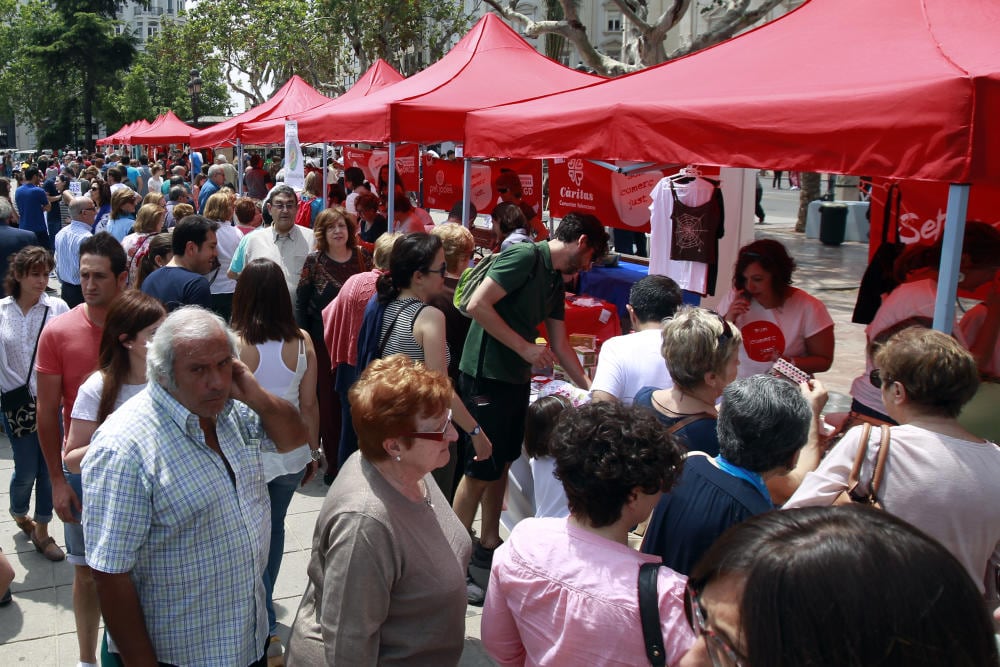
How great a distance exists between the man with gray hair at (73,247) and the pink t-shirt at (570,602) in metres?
6.77

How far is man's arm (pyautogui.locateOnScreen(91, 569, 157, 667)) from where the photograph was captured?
6.61 feet

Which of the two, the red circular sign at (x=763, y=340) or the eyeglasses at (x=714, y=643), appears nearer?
the eyeglasses at (x=714, y=643)

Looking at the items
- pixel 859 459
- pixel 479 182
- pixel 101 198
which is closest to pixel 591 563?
pixel 859 459

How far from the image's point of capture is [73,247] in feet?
24.9

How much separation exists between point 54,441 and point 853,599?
321 cm

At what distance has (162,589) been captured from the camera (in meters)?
2.11

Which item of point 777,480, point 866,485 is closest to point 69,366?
point 777,480

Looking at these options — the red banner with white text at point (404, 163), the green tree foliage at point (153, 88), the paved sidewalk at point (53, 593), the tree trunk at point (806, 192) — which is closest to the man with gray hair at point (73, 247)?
the paved sidewalk at point (53, 593)

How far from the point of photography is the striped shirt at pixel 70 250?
749cm

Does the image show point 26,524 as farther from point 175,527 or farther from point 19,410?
point 175,527

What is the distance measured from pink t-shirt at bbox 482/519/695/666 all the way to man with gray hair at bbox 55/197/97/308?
6.77 metres

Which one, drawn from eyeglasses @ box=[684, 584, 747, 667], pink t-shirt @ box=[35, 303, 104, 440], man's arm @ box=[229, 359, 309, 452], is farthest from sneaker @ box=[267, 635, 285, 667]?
eyeglasses @ box=[684, 584, 747, 667]

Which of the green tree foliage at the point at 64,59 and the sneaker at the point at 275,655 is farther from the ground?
the green tree foliage at the point at 64,59

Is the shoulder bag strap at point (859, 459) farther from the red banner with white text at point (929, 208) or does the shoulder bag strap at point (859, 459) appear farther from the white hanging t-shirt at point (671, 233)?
the red banner with white text at point (929, 208)
